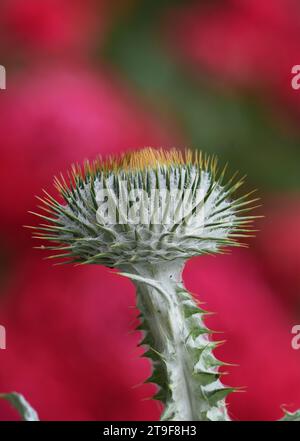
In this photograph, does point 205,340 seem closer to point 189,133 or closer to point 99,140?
point 99,140

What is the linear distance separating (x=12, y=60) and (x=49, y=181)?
30cm

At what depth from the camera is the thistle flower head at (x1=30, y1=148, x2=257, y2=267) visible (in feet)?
1.79

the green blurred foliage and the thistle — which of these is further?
the green blurred foliage

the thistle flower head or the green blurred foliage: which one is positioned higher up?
the green blurred foliage

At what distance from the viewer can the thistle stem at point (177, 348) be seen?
549 mm

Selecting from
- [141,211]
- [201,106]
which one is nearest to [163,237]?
[141,211]

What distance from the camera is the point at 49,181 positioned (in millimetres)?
986

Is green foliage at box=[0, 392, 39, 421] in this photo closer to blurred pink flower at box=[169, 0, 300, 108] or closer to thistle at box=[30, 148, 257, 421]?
thistle at box=[30, 148, 257, 421]

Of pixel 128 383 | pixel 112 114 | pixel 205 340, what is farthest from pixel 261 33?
pixel 205 340

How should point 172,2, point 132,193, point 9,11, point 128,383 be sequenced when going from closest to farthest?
point 132,193
point 128,383
point 9,11
point 172,2

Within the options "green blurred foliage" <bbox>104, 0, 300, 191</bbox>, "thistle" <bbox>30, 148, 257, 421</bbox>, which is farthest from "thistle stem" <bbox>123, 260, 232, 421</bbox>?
"green blurred foliage" <bbox>104, 0, 300, 191</bbox>

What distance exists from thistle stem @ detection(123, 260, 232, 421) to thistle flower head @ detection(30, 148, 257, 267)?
25mm

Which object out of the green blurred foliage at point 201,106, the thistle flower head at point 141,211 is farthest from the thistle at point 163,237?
the green blurred foliage at point 201,106

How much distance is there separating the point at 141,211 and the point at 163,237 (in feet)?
0.08
